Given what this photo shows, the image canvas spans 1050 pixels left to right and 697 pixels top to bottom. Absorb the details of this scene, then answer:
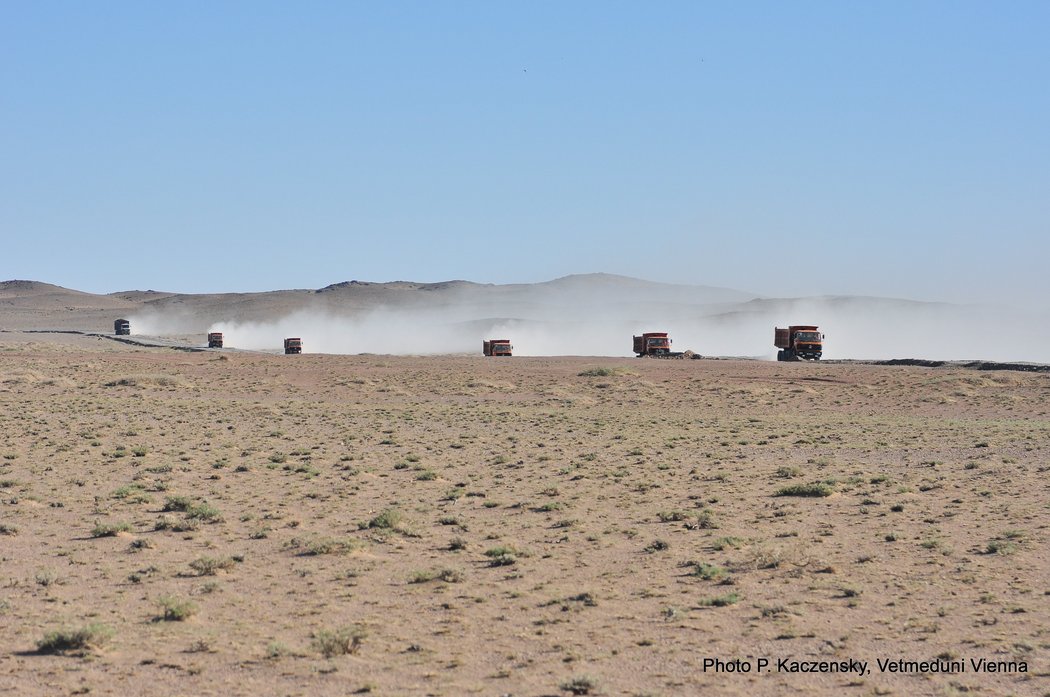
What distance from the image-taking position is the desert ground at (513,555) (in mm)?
12500

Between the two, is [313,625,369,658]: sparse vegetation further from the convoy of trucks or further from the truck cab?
the truck cab

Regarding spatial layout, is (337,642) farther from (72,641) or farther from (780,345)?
(780,345)

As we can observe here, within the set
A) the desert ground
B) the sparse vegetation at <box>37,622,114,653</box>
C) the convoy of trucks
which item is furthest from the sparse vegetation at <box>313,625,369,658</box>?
the convoy of trucks

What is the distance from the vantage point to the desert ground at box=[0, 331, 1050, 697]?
12.5 m

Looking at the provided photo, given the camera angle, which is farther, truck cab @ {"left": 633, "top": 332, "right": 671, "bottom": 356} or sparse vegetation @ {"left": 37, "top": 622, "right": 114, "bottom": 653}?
truck cab @ {"left": 633, "top": 332, "right": 671, "bottom": 356}

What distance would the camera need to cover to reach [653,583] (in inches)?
664

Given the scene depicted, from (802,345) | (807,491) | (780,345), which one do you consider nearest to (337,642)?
(807,491)

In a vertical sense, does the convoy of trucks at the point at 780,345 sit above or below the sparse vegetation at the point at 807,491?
above

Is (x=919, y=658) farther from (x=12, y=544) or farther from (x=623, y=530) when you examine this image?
(x=12, y=544)

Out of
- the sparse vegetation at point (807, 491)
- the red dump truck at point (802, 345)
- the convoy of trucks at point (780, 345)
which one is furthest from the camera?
the convoy of trucks at point (780, 345)

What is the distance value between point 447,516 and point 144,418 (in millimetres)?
25255

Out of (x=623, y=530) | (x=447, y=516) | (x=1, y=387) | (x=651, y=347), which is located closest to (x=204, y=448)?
(x=447, y=516)

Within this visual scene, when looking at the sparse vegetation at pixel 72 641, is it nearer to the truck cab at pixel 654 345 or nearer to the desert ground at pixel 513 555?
the desert ground at pixel 513 555

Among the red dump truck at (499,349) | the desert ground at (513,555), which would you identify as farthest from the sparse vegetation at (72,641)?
the red dump truck at (499,349)
